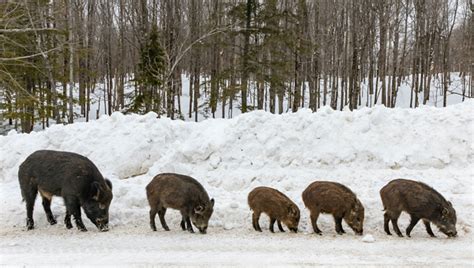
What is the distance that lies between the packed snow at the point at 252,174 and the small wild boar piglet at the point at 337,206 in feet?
1.11

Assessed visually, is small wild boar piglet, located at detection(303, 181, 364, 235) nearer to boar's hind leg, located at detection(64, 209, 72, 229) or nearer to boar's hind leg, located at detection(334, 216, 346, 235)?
boar's hind leg, located at detection(334, 216, 346, 235)

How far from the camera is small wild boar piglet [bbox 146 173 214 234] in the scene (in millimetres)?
7762

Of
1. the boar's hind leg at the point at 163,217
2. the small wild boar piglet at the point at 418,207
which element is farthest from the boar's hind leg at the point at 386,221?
the boar's hind leg at the point at 163,217

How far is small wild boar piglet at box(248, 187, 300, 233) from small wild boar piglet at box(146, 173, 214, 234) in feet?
2.99

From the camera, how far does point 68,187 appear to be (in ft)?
25.5

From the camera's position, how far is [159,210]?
26.2ft

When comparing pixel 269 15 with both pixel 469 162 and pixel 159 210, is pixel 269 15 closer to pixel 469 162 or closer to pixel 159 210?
pixel 469 162

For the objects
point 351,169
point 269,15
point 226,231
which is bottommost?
point 226,231

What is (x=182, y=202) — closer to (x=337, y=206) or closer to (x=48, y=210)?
(x=48, y=210)

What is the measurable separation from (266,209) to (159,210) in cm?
218

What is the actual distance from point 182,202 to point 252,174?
2852mm

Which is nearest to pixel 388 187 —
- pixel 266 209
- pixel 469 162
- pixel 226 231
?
pixel 266 209

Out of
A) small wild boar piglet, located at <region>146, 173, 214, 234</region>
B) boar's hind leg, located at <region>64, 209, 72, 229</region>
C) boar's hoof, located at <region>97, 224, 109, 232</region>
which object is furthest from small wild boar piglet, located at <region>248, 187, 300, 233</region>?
boar's hind leg, located at <region>64, 209, 72, 229</region>

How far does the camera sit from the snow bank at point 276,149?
32.6 ft
